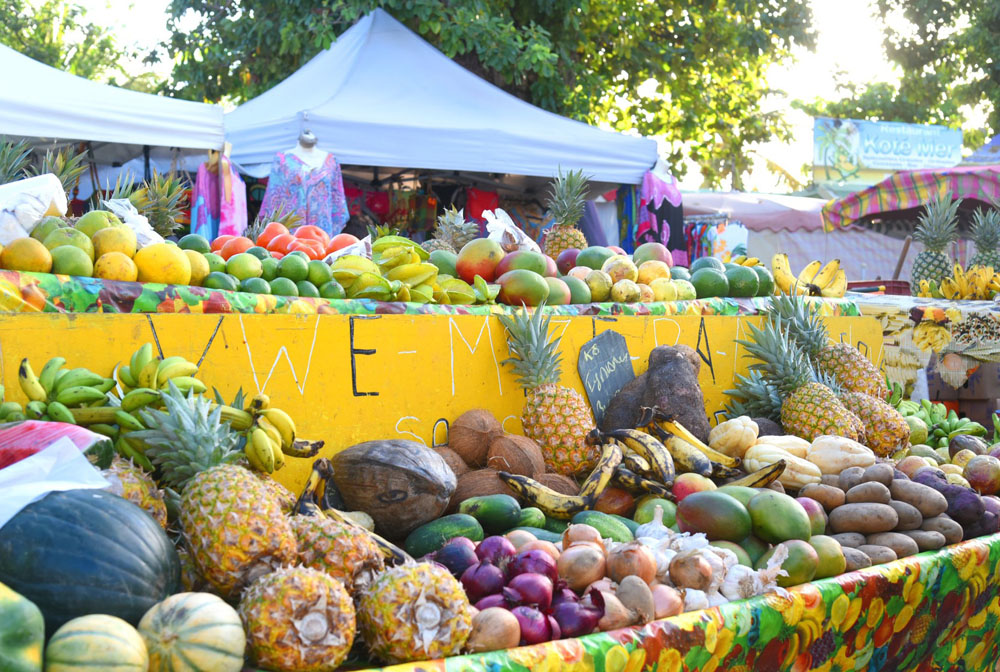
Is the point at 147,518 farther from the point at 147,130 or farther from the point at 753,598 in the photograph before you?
the point at 147,130

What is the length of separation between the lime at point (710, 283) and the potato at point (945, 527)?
7.32 feet

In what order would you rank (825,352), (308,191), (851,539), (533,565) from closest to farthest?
(533,565)
(851,539)
(825,352)
(308,191)

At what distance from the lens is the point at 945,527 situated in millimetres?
3242

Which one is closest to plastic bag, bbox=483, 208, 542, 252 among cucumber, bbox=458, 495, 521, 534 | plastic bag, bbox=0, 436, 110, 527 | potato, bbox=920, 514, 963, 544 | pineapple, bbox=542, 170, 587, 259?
pineapple, bbox=542, 170, 587, 259

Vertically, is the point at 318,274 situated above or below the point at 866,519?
above

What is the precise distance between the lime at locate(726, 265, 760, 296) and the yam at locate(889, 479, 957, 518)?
87.7 inches

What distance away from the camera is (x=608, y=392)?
434 cm

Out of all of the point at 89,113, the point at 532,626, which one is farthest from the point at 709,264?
the point at 89,113

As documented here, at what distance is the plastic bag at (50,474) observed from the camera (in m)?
1.97

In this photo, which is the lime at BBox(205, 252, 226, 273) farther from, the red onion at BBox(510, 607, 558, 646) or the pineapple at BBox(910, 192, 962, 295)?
the pineapple at BBox(910, 192, 962, 295)

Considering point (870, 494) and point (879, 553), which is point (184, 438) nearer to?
point (879, 553)

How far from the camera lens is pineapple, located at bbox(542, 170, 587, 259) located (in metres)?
6.02

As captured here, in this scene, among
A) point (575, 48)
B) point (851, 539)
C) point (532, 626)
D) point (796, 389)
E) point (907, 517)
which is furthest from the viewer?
point (575, 48)

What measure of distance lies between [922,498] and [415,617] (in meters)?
2.31
